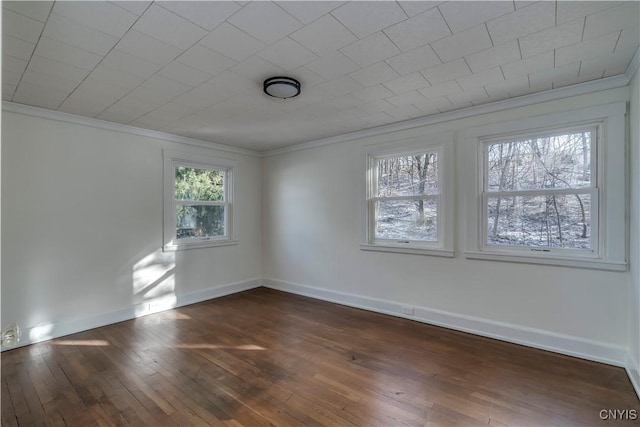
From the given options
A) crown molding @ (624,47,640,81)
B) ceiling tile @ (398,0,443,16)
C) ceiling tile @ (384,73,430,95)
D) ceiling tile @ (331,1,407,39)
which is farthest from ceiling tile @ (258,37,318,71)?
crown molding @ (624,47,640,81)

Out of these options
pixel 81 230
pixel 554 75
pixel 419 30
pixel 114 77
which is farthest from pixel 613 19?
pixel 81 230

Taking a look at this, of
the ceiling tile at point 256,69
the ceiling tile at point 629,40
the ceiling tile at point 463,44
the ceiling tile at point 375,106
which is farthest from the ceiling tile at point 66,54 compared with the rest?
the ceiling tile at point 629,40

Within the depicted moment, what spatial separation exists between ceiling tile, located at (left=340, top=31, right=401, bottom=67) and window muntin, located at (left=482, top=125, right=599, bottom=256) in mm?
1784

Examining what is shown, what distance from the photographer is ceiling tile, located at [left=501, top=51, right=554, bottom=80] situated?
8.10 ft

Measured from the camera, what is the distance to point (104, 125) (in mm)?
3830

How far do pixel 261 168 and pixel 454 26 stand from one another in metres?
4.16

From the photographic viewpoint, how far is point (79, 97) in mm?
3102

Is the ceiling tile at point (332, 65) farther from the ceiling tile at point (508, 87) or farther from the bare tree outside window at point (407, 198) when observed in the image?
the bare tree outside window at point (407, 198)

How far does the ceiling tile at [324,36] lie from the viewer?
79.8 inches

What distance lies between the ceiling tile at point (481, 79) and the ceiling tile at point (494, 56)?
0.11 metres

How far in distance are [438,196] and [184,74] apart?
2.91m

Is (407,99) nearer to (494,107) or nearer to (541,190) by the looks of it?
(494,107)

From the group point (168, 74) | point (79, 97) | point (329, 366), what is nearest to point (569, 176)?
point (329, 366)

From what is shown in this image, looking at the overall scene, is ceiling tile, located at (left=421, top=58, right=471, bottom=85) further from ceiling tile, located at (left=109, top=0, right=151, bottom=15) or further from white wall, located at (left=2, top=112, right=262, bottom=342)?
white wall, located at (left=2, top=112, right=262, bottom=342)
